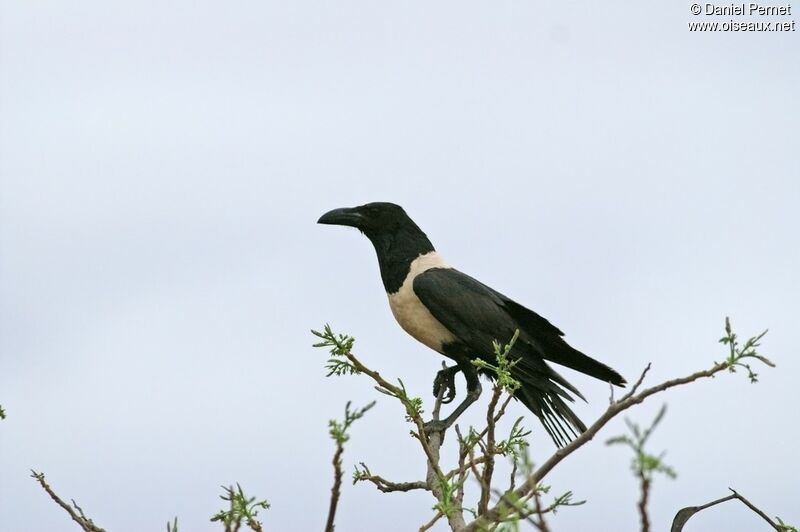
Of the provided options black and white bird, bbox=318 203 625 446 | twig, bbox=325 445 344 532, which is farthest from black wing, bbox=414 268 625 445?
twig, bbox=325 445 344 532

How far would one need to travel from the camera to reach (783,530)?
4059 millimetres

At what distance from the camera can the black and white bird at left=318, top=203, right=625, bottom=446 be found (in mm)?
6102

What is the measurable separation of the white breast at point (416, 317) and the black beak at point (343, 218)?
564 mm

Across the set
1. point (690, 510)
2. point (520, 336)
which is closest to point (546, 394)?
point (520, 336)

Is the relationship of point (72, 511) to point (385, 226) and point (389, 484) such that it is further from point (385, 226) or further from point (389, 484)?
point (385, 226)

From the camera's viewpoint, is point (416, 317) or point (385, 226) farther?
point (385, 226)

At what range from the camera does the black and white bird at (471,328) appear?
6.10 m

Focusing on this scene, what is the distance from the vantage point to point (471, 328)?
634 centimetres

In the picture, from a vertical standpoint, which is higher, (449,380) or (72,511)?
(449,380)

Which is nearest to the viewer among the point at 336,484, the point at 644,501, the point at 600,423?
the point at 644,501

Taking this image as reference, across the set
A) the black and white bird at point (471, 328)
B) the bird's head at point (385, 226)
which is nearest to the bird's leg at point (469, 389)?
the black and white bird at point (471, 328)

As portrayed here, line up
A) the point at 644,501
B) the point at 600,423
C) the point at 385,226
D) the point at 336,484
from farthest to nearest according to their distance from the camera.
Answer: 1. the point at 385,226
2. the point at 600,423
3. the point at 336,484
4. the point at 644,501

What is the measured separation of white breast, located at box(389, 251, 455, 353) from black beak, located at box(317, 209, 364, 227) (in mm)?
564

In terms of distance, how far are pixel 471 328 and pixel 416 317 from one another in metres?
0.40
